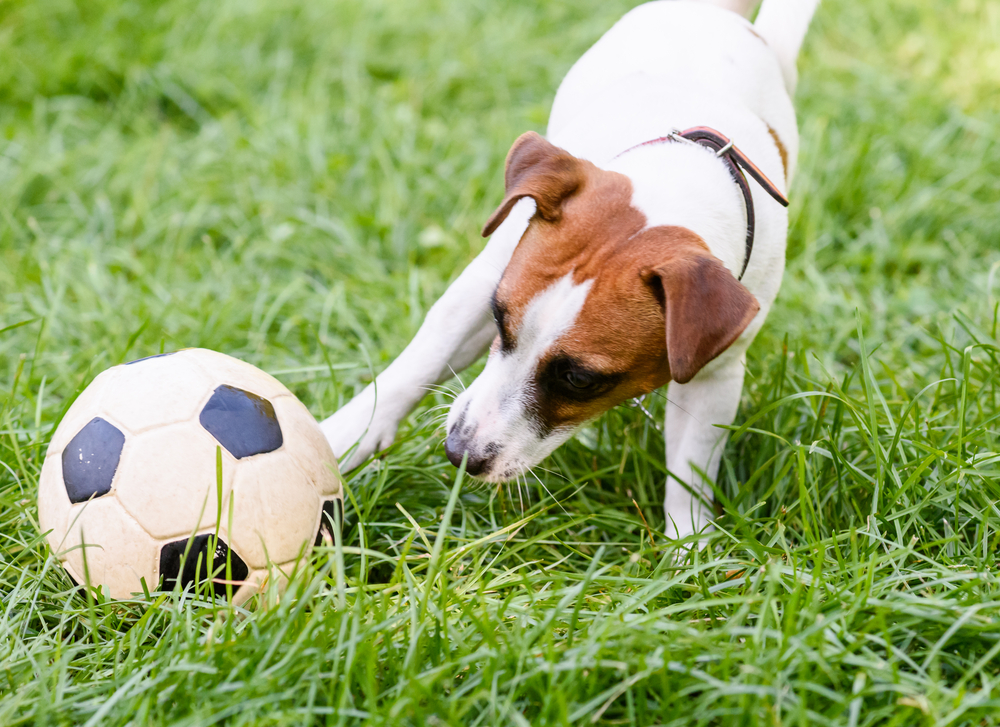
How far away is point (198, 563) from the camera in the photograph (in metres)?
2.52

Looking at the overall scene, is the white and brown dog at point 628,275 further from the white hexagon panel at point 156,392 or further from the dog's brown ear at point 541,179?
the white hexagon panel at point 156,392

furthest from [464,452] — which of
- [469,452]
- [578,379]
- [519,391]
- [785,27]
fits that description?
[785,27]

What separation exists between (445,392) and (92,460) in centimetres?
127

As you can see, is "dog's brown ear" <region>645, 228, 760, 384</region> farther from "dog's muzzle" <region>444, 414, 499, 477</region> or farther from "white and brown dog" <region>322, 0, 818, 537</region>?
"dog's muzzle" <region>444, 414, 499, 477</region>

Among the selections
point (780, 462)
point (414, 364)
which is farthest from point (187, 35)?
point (780, 462)

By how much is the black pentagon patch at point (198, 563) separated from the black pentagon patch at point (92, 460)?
26 centimetres

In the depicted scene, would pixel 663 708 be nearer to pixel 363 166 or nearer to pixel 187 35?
pixel 363 166

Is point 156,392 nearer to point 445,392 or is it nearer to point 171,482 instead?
point 171,482

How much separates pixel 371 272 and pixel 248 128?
6.08 feet

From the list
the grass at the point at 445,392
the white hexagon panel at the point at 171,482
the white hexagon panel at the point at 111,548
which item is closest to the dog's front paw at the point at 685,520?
the grass at the point at 445,392

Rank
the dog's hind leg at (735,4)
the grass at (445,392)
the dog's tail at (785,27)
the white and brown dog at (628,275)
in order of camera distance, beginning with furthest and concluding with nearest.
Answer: the dog's hind leg at (735,4) → the dog's tail at (785,27) → the white and brown dog at (628,275) → the grass at (445,392)

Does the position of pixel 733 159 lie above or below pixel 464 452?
above

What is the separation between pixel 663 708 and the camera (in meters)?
2.29

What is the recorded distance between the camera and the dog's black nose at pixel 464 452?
9.41 ft
